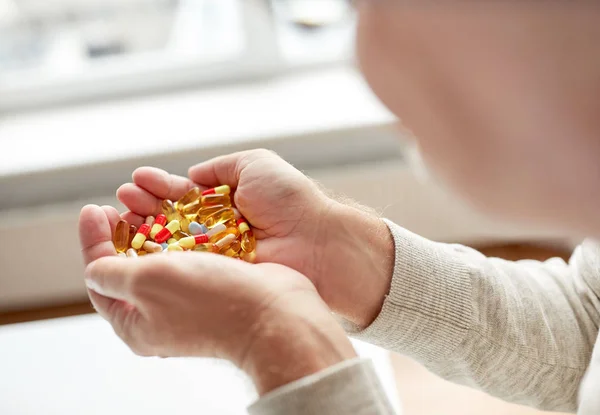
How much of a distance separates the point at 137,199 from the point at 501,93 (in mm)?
608

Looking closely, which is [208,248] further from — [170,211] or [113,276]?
[113,276]

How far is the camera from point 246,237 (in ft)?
2.72

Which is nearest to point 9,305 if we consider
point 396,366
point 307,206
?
point 396,366

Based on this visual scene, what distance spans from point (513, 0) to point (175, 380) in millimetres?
775

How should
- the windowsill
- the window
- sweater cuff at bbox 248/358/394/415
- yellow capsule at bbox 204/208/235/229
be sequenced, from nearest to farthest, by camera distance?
sweater cuff at bbox 248/358/394/415, yellow capsule at bbox 204/208/235/229, the windowsill, the window

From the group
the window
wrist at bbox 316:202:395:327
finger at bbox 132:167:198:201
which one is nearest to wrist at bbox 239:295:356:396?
wrist at bbox 316:202:395:327

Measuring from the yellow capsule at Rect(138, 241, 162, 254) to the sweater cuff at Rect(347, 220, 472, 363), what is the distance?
0.94ft

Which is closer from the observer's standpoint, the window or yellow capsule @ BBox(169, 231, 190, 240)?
yellow capsule @ BBox(169, 231, 190, 240)

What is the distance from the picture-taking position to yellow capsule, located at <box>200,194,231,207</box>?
0.87 m

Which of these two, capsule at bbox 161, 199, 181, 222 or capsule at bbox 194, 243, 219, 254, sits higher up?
capsule at bbox 161, 199, 181, 222

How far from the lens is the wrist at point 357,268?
74 cm

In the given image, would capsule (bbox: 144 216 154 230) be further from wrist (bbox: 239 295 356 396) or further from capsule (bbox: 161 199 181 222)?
wrist (bbox: 239 295 356 396)

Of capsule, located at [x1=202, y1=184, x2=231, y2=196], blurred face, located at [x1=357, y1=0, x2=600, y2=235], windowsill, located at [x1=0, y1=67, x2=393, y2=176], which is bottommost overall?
windowsill, located at [x1=0, y1=67, x2=393, y2=176]

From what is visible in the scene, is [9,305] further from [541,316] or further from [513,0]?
[513,0]
